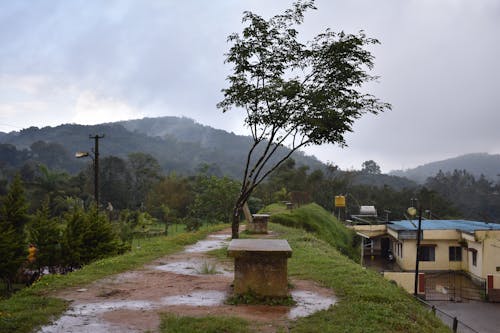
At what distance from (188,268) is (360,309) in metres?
5.32

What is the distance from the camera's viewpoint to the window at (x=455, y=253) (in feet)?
103

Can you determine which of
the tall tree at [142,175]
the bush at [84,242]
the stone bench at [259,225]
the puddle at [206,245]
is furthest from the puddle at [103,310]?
the tall tree at [142,175]

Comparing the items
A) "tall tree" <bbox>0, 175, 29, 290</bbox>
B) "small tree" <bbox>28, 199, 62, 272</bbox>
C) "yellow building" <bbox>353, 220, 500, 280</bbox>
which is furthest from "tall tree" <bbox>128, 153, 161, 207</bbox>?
"small tree" <bbox>28, 199, 62, 272</bbox>

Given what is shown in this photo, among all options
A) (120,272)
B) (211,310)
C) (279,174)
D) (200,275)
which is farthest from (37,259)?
(279,174)

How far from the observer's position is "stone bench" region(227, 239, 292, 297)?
742cm

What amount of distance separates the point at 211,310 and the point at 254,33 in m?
10.4

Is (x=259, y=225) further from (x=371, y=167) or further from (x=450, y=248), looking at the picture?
(x=371, y=167)

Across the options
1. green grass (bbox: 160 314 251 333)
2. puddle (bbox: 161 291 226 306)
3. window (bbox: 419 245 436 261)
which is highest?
green grass (bbox: 160 314 251 333)

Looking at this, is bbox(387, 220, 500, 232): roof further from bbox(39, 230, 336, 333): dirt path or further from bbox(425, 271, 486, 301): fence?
bbox(39, 230, 336, 333): dirt path

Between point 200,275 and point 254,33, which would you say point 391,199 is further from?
point 200,275

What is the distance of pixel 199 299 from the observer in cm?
761

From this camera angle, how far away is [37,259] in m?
17.2

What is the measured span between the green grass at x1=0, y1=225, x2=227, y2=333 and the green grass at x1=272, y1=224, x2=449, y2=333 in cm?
343

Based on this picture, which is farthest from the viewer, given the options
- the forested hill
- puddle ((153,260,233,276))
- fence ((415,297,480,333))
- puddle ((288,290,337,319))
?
the forested hill
